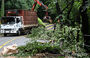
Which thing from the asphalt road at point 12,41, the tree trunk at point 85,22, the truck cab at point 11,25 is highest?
the tree trunk at point 85,22

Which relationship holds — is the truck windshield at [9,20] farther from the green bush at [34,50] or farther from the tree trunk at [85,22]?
the tree trunk at [85,22]

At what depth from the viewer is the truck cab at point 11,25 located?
2094cm

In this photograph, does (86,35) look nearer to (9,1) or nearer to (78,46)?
(78,46)

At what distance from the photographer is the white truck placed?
68.8 feet

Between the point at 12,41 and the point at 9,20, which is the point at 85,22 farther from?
the point at 9,20

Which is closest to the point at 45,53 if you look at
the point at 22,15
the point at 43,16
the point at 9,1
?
the point at 22,15

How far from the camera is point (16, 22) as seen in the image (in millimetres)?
21609

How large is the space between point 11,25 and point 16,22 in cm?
81

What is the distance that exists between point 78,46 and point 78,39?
0.88 metres

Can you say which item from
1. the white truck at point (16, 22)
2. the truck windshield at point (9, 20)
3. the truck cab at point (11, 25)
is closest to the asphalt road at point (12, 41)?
the truck cab at point (11, 25)

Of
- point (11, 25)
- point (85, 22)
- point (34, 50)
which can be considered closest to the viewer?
point (85, 22)

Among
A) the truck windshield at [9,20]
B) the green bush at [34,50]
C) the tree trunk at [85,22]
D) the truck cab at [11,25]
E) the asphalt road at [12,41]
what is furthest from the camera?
the truck windshield at [9,20]

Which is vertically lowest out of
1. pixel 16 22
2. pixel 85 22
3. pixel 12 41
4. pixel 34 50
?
pixel 12 41

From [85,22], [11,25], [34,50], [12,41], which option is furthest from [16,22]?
[85,22]
